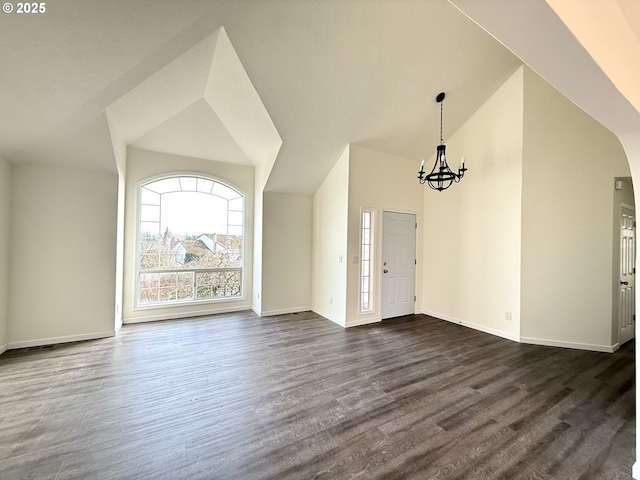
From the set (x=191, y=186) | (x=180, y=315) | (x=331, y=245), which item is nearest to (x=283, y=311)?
(x=331, y=245)

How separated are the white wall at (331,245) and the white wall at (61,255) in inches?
133

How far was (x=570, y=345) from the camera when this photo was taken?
3.62 metres

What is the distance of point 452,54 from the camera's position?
345cm

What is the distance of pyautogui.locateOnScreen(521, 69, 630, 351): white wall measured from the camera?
11.4 ft

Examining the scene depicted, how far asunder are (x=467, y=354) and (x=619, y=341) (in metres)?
2.31

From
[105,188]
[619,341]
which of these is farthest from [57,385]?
[619,341]

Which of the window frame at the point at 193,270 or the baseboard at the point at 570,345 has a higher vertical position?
the window frame at the point at 193,270

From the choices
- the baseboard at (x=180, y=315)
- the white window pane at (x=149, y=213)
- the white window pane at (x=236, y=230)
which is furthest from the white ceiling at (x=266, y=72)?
the baseboard at (x=180, y=315)

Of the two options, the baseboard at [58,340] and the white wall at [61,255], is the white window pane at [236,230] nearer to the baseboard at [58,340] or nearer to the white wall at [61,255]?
the white wall at [61,255]

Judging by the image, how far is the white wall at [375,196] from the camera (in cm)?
448

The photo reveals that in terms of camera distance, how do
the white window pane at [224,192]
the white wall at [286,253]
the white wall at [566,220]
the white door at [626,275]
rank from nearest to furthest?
the white wall at [566,220] < the white door at [626,275] < the white wall at [286,253] < the white window pane at [224,192]

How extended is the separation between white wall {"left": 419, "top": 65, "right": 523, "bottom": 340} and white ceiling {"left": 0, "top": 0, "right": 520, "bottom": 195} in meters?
0.42

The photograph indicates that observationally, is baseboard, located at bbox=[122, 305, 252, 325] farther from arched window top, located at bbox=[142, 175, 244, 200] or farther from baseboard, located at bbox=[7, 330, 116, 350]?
arched window top, located at bbox=[142, 175, 244, 200]

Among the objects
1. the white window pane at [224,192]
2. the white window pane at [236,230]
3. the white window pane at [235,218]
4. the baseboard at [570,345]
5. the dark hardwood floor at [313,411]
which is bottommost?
the dark hardwood floor at [313,411]
